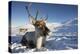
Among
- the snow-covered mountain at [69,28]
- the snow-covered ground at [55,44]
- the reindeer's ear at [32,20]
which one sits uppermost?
the reindeer's ear at [32,20]

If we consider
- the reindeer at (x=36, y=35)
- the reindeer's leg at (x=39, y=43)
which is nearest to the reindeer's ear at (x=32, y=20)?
the reindeer at (x=36, y=35)

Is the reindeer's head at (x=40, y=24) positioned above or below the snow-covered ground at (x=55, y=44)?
above

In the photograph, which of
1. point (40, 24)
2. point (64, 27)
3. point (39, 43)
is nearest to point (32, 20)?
point (40, 24)

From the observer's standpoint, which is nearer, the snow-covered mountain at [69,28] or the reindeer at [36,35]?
the reindeer at [36,35]

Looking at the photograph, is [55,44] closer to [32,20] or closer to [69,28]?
[69,28]

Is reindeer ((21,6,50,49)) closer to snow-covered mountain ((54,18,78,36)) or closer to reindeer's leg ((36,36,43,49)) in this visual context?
reindeer's leg ((36,36,43,49))

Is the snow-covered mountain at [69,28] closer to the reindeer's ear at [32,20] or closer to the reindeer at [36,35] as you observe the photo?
the reindeer at [36,35]

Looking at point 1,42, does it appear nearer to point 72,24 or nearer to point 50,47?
point 50,47

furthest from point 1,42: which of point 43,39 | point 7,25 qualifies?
point 43,39

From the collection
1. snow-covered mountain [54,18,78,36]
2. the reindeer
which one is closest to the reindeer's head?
the reindeer
